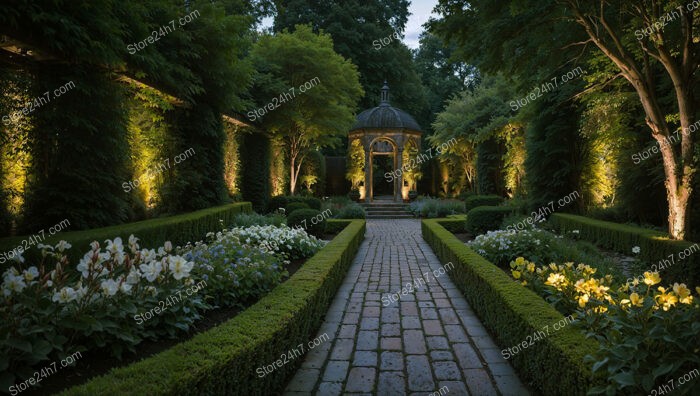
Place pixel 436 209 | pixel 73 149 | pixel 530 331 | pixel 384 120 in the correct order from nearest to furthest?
pixel 530 331 → pixel 73 149 → pixel 436 209 → pixel 384 120

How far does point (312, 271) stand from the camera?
438 centimetres

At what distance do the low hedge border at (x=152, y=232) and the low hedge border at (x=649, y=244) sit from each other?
6881mm

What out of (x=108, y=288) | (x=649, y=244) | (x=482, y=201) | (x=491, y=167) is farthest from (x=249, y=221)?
(x=491, y=167)

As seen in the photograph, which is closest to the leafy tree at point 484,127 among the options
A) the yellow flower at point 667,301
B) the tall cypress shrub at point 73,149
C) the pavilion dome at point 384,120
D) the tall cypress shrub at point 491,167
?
the tall cypress shrub at point 491,167

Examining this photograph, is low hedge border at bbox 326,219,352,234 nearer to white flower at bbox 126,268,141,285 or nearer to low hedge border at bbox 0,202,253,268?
low hedge border at bbox 0,202,253,268

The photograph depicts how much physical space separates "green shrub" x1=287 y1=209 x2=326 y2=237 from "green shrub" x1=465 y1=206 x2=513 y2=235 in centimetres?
375

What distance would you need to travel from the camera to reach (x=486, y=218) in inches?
382

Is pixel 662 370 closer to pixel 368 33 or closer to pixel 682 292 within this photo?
pixel 682 292

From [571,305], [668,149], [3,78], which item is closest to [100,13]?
[3,78]

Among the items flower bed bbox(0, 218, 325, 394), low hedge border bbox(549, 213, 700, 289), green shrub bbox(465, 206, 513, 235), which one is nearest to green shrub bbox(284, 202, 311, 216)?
green shrub bbox(465, 206, 513, 235)

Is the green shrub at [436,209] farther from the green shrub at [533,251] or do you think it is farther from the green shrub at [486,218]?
the green shrub at [533,251]

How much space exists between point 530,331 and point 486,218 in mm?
7392

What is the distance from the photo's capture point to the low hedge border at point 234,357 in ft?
5.76

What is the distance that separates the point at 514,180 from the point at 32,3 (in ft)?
45.8
